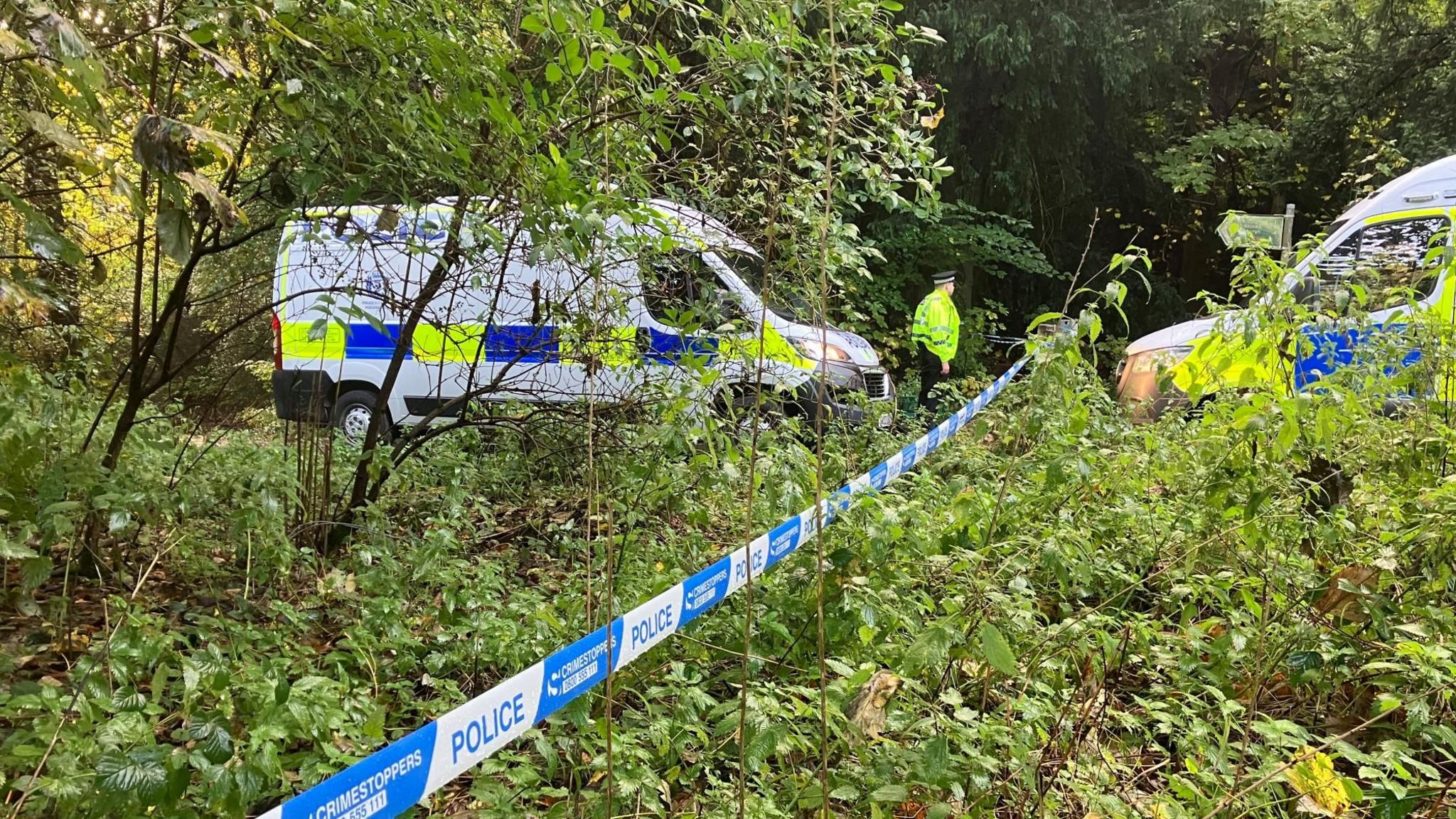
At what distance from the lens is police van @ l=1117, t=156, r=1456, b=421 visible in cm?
310

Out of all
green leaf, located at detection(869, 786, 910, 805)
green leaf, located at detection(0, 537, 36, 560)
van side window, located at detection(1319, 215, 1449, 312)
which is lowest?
green leaf, located at detection(869, 786, 910, 805)

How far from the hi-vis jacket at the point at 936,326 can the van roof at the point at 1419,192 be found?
3368mm

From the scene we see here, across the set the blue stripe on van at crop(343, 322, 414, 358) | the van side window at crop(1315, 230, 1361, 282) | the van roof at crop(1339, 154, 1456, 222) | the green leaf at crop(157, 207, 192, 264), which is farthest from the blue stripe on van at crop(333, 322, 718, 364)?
the van roof at crop(1339, 154, 1456, 222)

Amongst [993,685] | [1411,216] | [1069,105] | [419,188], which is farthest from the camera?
[1069,105]

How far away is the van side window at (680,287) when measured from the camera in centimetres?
337

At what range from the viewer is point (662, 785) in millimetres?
2102

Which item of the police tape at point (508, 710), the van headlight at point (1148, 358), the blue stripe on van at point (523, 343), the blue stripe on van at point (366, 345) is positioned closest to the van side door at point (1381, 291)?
the van headlight at point (1148, 358)

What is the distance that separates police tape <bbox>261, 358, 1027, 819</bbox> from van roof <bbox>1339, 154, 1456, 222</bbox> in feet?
19.1

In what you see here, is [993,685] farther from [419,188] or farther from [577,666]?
[419,188]

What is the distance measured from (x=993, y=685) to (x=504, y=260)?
7.60 ft

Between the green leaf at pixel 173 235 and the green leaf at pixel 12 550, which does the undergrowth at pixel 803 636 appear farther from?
the green leaf at pixel 173 235

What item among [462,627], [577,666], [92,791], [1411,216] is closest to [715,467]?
[462,627]

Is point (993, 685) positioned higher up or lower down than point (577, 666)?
lower down

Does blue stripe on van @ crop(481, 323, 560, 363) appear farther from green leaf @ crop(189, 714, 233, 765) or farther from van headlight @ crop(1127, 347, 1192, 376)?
van headlight @ crop(1127, 347, 1192, 376)
